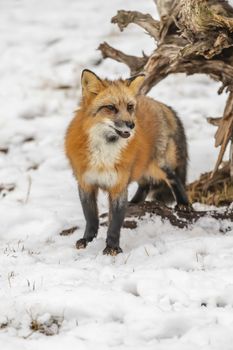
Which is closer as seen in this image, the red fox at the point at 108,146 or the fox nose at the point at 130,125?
the fox nose at the point at 130,125

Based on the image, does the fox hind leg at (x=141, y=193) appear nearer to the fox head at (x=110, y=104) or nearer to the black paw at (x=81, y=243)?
the black paw at (x=81, y=243)

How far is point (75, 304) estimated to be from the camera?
191 inches

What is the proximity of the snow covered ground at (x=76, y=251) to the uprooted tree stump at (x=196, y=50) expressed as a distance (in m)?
1.37

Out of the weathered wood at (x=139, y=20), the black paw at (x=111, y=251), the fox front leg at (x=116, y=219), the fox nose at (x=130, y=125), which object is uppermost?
the weathered wood at (x=139, y=20)

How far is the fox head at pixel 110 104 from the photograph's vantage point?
6457mm

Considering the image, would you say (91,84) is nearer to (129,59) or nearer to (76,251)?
(76,251)

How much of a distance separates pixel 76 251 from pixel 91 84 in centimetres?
187

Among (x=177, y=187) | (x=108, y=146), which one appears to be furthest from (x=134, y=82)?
(x=177, y=187)

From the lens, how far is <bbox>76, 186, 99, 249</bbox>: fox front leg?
7.11 meters

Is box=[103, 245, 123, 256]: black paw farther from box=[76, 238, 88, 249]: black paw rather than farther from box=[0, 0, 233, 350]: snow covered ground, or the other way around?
box=[76, 238, 88, 249]: black paw

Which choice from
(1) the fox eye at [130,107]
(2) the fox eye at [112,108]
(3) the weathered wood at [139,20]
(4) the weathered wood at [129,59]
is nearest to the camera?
(2) the fox eye at [112,108]

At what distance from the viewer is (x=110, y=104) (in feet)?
21.7

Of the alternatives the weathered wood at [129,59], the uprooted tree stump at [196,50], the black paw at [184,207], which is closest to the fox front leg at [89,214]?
the black paw at [184,207]

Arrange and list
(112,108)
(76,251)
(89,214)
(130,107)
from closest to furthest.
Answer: (112,108), (130,107), (76,251), (89,214)
